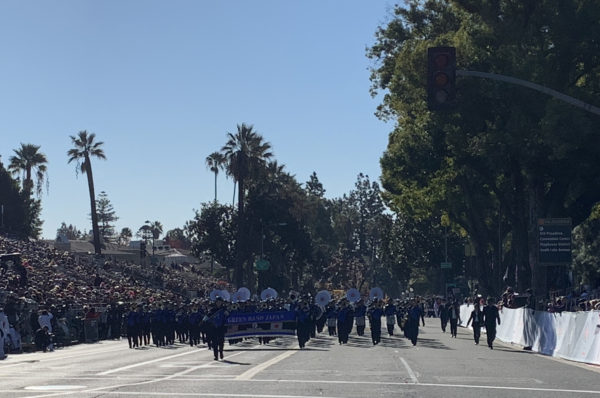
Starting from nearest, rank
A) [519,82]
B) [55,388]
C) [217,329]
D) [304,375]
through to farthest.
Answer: [55,388] → [519,82] → [304,375] → [217,329]

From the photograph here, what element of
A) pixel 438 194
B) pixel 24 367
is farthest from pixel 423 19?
pixel 24 367

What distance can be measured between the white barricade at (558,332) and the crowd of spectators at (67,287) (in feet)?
50.9

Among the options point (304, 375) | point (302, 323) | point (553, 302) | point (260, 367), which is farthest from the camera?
point (553, 302)

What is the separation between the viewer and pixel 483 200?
2298 inches

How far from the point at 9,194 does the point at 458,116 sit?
184 feet

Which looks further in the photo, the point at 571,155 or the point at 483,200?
the point at 483,200

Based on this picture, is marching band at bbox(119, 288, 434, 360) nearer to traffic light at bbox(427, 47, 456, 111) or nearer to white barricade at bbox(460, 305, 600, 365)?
white barricade at bbox(460, 305, 600, 365)

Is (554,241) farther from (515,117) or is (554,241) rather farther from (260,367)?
(260,367)

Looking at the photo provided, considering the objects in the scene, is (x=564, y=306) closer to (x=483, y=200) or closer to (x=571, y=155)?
(x=571, y=155)

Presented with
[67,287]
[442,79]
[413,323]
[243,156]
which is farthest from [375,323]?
[243,156]

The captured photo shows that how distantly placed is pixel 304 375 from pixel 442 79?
7.17 m

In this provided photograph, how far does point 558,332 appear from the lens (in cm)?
3059

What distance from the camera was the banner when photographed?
3725 centimetres

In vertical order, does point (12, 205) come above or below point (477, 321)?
above
